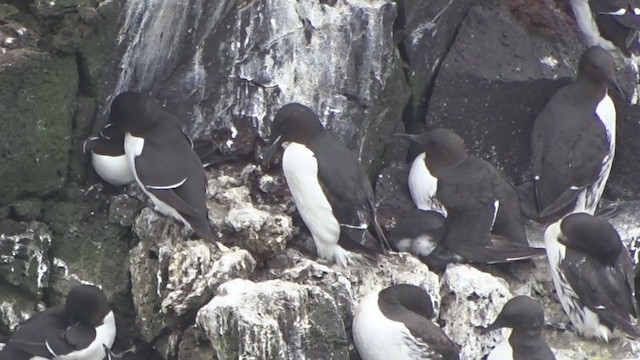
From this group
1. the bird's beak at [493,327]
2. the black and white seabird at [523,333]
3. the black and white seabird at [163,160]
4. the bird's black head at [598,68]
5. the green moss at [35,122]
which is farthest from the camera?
the bird's black head at [598,68]

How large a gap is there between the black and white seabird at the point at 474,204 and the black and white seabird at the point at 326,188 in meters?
0.49

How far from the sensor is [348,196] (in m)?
11.0

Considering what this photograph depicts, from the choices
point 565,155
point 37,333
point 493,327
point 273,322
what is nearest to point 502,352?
point 493,327

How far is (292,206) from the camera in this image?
1141 cm

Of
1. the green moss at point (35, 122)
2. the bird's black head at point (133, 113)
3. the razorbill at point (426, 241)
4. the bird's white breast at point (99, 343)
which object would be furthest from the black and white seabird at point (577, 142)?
the green moss at point (35, 122)

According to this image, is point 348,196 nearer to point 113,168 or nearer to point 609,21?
point 113,168

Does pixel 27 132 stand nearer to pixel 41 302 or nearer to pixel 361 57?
pixel 41 302

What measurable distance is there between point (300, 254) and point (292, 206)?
1.52ft

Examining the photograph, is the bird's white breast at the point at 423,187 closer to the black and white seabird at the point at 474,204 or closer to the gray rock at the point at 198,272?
the black and white seabird at the point at 474,204

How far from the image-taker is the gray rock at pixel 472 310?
35.5ft

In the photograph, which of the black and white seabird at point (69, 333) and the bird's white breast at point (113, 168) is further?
the bird's white breast at point (113, 168)

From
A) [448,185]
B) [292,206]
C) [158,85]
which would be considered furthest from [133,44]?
[448,185]

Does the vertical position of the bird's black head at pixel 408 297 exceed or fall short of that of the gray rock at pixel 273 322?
it falls short

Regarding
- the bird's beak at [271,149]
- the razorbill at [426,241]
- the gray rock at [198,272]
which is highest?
the bird's beak at [271,149]
